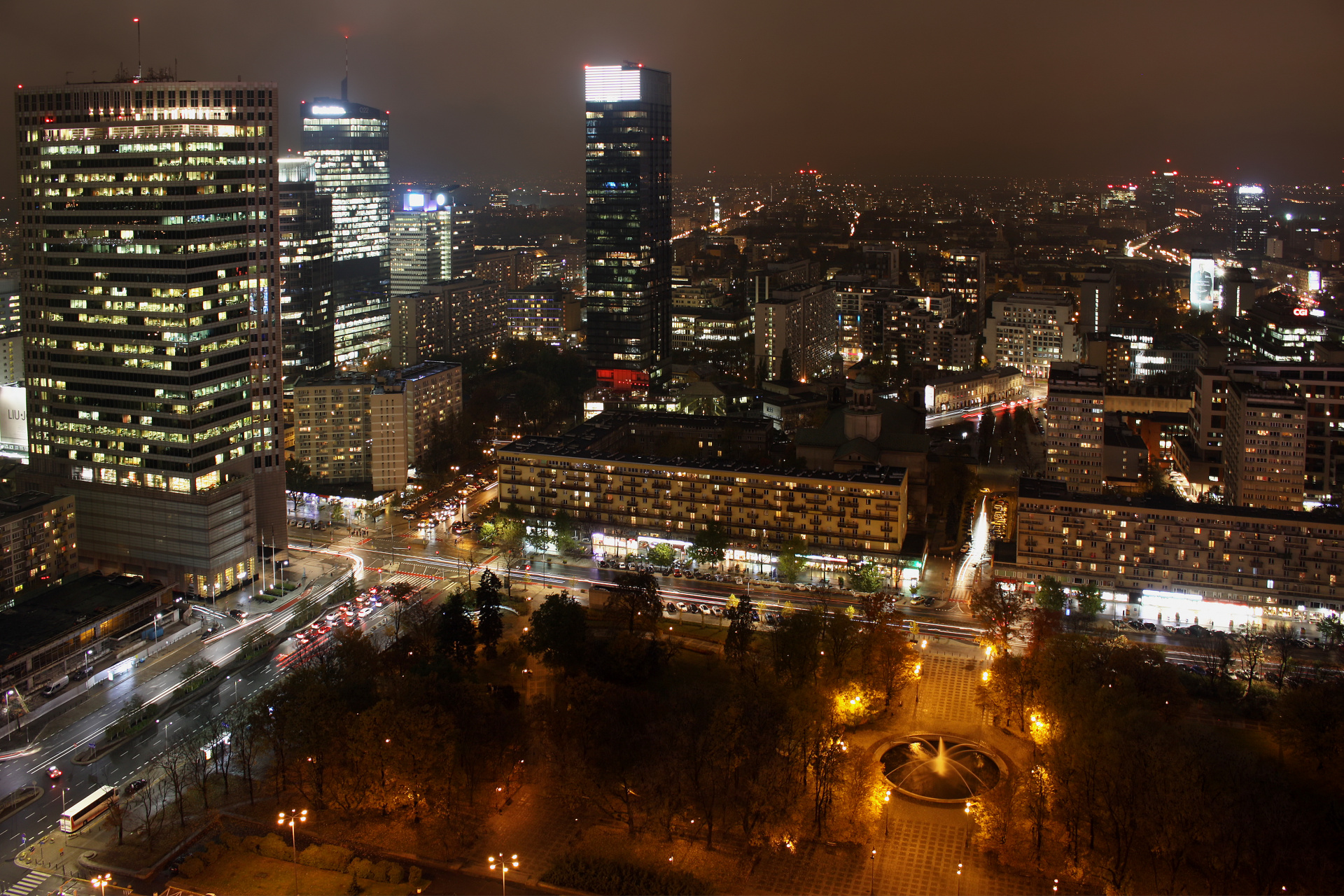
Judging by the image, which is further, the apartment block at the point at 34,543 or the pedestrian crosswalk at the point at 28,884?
the apartment block at the point at 34,543

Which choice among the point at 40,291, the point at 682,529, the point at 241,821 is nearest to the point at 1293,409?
the point at 682,529

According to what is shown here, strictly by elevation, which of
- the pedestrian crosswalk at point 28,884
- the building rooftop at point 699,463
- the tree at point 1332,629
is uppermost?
the building rooftop at point 699,463

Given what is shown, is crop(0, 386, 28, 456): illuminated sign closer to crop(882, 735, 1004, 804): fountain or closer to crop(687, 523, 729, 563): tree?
crop(687, 523, 729, 563): tree

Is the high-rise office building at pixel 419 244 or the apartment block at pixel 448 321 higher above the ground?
the high-rise office building at pixel 419 244

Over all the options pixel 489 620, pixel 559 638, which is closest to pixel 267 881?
pixel 559 638

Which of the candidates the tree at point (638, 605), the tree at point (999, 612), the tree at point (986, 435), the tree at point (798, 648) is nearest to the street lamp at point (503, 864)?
the tree at point (798, 648)

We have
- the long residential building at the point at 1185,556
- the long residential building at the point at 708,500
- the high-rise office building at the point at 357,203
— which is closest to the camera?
the long residential building at the point at 1185,556

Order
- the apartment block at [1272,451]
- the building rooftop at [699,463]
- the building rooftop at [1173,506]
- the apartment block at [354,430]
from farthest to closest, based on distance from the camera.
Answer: the apartment block at [354,430] < the apartment block at [1272,451] < the building rooftop at [699,463] < the building rooftop at [1173,506]

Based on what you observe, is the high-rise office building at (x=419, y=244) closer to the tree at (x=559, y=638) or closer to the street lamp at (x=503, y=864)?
the tree at (x=559, y=638)
